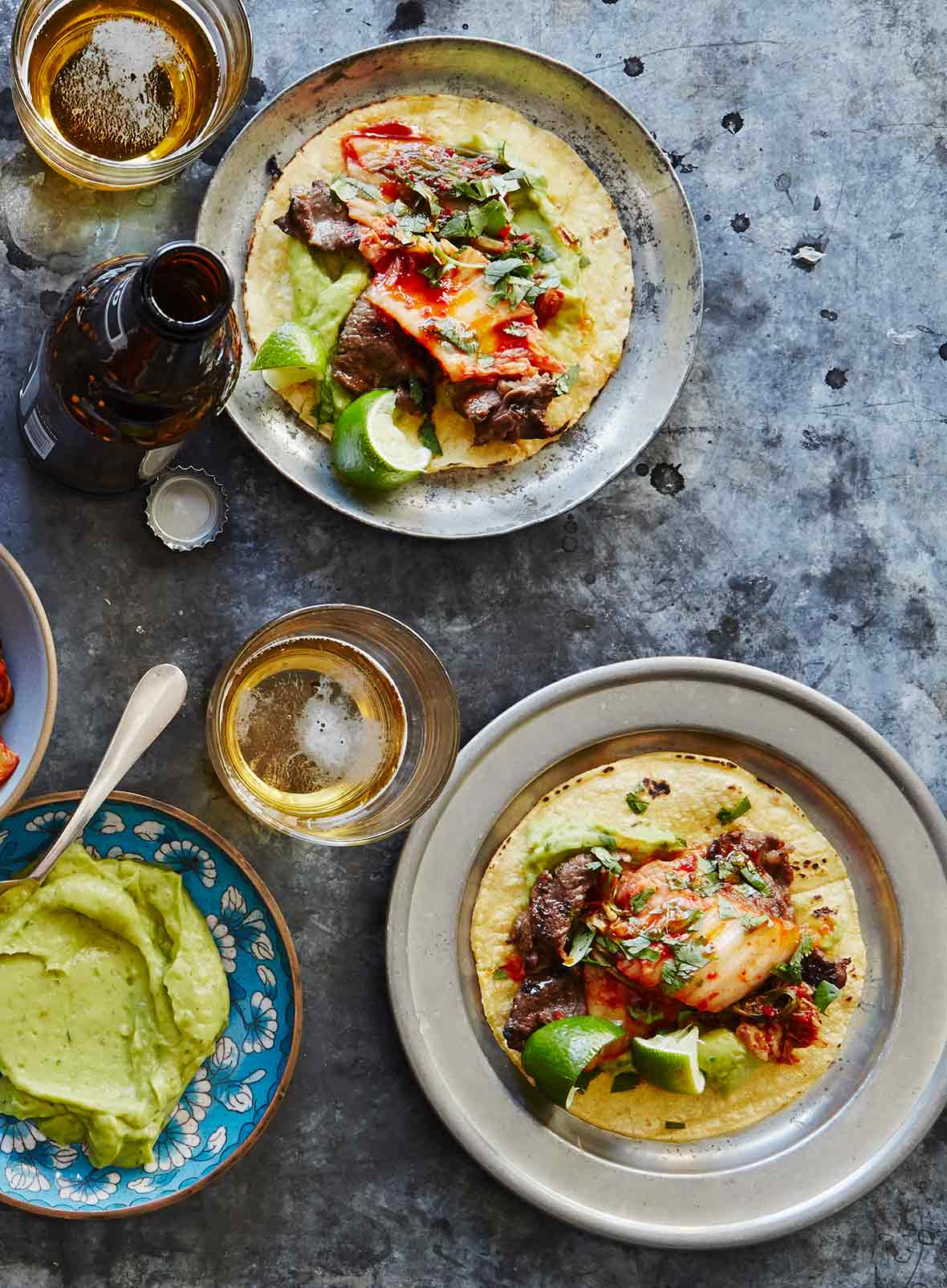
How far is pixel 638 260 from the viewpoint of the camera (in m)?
3.29

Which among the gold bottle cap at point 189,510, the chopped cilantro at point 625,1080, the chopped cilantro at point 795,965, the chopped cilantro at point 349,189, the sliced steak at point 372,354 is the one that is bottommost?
the chopped cilantro at point 625,1080

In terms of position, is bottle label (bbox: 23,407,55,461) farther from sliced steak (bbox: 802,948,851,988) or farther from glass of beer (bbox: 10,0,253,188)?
sliced steak (bbox: 802,948,851,988)

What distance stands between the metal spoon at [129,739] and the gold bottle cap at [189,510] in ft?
1.25

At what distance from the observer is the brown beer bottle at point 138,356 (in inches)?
92.0

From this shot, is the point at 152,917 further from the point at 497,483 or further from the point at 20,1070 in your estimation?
the point at 497,483

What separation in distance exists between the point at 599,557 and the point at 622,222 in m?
0.88

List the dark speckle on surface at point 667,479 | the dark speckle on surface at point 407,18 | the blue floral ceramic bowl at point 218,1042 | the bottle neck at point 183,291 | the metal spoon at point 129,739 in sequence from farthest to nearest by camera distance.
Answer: the dark speckle on surface at point 667,479
the dark speckle on surface at point 407,18
the blue floral ceramic bowl at point 218,1042
the metal spoon at point 129,739
the bottle neck at point 183,291

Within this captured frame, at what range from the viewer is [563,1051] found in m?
2.87

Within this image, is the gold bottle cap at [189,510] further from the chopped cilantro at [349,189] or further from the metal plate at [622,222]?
the chopped cilantro at [349,189]

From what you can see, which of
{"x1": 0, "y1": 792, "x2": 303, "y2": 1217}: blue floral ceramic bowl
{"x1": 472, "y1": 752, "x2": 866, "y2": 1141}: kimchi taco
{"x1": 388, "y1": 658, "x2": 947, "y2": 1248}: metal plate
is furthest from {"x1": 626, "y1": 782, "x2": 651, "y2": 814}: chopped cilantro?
{"x1": 0, "y1": 792, "x2": 303, "y2": 1217}: blue floral ceramic bowl

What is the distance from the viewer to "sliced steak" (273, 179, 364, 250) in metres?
3.05

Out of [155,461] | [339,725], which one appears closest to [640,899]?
[339,725]

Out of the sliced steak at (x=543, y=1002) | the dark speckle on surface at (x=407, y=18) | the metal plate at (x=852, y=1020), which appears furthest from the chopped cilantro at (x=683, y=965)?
the dark speckle on surface at (x=407, y=18)

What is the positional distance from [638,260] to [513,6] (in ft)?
2.42
